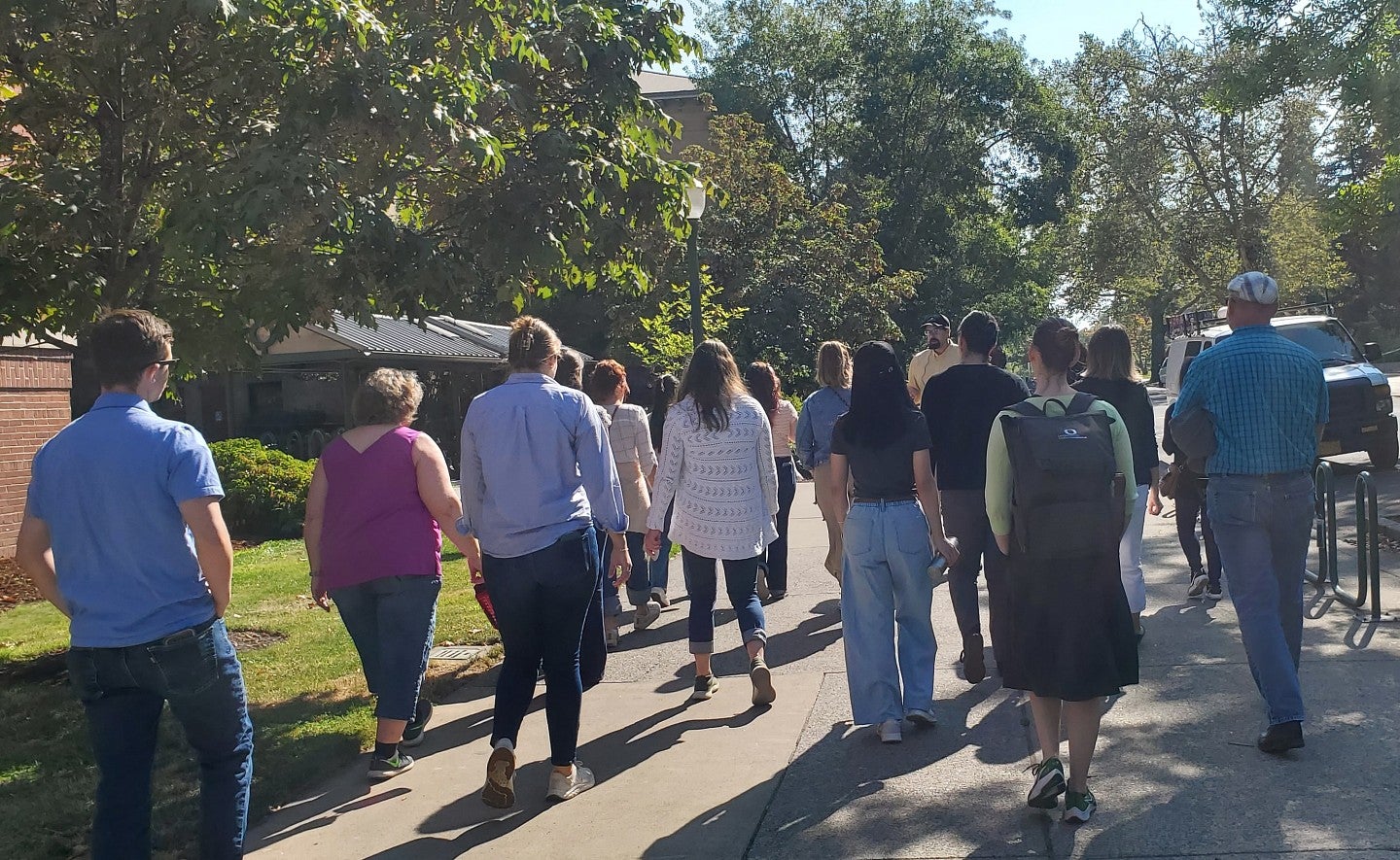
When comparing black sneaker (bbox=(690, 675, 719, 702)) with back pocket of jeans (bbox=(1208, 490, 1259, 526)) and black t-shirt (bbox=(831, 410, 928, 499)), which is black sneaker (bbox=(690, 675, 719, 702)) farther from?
back pocket of jeans (bbox=(1208, 490, 1259, 526))

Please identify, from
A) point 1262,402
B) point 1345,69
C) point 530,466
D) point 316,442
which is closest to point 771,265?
point 316,442

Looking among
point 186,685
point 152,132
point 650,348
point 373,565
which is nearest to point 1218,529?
point 373,565

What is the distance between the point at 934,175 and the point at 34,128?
1438 inches

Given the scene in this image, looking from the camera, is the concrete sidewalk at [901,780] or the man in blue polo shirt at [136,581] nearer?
the man in blue polo shirt at [136,581]

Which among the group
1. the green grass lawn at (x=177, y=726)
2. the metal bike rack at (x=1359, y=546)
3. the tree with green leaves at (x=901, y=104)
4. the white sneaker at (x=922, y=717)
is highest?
the tree with green leaves at (x=901, y=104)

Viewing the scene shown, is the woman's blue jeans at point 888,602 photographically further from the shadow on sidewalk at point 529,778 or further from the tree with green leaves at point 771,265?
the tree with green leaves at point 771,265

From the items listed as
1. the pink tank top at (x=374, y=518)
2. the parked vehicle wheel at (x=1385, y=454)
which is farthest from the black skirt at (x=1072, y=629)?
the parked vehicle wheel at (x=1385, y=454)

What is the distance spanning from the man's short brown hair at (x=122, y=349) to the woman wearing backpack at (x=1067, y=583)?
2.96 metres

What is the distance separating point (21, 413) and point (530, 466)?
398 inches

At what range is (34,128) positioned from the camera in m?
7.93

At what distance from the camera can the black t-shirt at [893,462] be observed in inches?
226

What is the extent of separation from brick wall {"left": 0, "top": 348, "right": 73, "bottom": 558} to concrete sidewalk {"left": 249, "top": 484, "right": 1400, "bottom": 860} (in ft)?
25.7

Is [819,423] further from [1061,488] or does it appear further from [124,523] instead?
[124,523]

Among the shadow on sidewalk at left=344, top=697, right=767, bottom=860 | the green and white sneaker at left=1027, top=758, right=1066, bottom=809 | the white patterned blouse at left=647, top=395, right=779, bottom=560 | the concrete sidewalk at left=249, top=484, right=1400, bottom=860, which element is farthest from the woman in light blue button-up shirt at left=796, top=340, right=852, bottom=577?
the green and white sneaker at left=1027, top=758, right=1066, bottom=809
